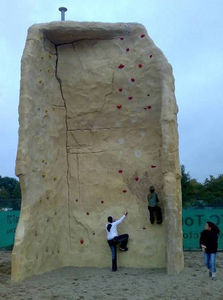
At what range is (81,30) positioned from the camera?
356 inches

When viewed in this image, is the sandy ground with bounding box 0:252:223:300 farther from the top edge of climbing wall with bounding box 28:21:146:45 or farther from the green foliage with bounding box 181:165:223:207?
the green foliage with bounding box 181:165:223:207

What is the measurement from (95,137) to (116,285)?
346cm

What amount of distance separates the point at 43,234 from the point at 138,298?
9.02 ft

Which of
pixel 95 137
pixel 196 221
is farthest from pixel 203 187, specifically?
pixel 95 137

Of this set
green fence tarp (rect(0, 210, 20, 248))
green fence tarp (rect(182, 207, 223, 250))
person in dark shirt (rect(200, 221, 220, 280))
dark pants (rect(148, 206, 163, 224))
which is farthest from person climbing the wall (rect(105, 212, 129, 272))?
green fence tarp (rect(0, 210, 20, 248))

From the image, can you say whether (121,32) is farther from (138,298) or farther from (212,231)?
(138,298)

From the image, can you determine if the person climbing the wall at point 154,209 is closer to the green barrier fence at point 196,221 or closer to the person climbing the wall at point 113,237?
the person climbing the wall at point 113,237

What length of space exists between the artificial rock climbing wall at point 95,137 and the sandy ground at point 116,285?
0.51m

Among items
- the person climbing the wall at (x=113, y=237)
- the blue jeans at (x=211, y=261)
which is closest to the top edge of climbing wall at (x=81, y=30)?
the person climbing the wall at (x=113, y=237)

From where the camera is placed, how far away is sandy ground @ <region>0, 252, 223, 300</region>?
22.1ft

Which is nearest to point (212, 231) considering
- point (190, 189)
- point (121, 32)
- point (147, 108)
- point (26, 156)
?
point (147, 108)

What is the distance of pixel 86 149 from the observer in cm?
952

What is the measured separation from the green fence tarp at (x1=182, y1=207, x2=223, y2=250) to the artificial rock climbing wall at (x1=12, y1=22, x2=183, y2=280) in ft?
9.40

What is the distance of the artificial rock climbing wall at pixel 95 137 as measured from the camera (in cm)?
858
